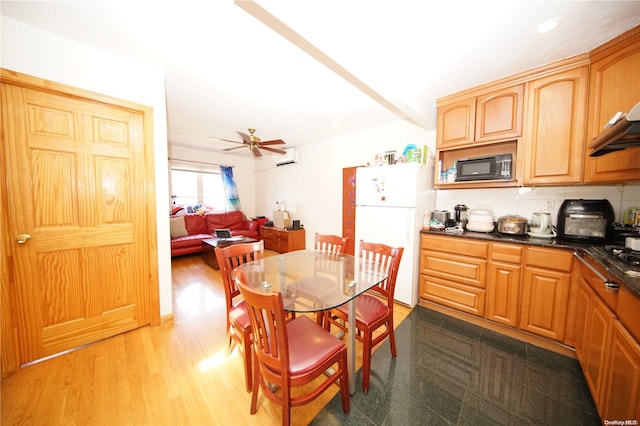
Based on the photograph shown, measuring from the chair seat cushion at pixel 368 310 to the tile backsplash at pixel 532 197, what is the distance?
5.80 ft

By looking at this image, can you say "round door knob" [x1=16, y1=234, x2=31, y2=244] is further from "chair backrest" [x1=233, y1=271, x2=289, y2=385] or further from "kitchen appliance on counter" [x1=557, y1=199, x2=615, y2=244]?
"kitchen appliance on counter" [x1=557, y1=199, x2=615, y2=244]

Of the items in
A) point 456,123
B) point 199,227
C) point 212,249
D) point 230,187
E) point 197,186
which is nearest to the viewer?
point 456,123

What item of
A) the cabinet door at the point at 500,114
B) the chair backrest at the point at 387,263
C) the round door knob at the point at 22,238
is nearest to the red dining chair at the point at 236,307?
the chair backrest at the point at 387,263

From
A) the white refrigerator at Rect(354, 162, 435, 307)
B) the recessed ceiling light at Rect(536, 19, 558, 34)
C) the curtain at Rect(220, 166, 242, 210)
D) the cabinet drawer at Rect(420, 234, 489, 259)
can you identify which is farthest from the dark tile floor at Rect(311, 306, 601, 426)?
the curtain at Rect(220, 166, 242, 210)

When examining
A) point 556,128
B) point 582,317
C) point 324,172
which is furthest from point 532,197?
point 324,172

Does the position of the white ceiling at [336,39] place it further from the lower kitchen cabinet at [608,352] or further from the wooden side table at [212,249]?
the wooden side table at [212,249]

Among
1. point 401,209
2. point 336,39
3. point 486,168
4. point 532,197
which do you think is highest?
point 336,39

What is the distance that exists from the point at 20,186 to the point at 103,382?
1.48 metres

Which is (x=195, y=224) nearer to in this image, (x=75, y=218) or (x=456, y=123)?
(x=75, y=218)

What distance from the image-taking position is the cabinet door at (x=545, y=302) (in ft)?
5.60

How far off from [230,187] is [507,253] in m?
Result: 5.58

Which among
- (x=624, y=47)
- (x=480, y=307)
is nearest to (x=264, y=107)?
(x=624, y=47)

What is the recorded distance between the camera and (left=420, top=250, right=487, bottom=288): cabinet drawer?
2.07 m

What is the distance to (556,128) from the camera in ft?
6.04
